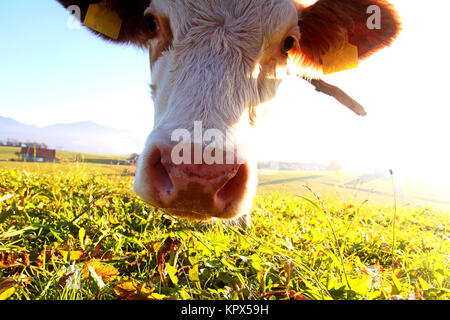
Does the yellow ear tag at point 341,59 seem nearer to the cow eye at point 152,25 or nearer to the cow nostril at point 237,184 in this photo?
the cow eye at point 152,25

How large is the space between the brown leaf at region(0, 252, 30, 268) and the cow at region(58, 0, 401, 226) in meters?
0.59

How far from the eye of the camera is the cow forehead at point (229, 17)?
189 cm

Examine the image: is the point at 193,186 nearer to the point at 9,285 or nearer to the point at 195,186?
A: the point at 195,186

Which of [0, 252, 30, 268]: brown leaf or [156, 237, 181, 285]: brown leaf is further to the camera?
[156, 237, 181, 285]: brown leaf

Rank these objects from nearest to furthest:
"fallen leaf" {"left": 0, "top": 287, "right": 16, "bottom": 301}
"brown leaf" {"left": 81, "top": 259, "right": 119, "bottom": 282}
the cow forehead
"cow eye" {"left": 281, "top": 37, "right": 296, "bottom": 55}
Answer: "fallen leaf" {"left": 0, "top": 287, "right": 16, "bottom": 301}, "brown leaf" {"left": 81, "top": 259, "right": 119, "bottom": 282}, the cow forehead, "cow eye" {"left": 281, "top": 37, "right": 296, "bottom": 55}

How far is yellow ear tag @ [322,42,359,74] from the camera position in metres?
3.05

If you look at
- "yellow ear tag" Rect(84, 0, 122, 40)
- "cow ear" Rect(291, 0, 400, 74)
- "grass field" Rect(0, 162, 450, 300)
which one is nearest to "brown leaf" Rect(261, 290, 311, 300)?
"grass field" Rect(0, 162, 450, 300)

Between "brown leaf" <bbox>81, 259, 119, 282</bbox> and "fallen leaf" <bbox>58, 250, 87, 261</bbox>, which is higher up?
"fallen leaf" <bbox>58, 250, 87, 261</bbox>

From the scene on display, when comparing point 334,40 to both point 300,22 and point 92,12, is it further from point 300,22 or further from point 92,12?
point 92,12

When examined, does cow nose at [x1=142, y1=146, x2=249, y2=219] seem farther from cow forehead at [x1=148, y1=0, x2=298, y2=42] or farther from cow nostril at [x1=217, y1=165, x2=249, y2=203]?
cow forehead at [x1=148, y1=0, x2=298, y2=42]

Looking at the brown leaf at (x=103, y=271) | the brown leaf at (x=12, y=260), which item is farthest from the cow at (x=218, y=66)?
the brown leaf at (x=12, y=260)

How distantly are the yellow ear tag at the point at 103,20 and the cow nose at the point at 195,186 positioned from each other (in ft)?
9.06
